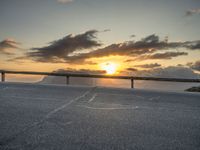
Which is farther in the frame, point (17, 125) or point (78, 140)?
point (17, 125)

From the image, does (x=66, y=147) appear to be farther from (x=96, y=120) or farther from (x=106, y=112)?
(x=106, y=112)

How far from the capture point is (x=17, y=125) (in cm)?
577

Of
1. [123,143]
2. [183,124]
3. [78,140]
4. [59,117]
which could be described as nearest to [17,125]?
[59,117]

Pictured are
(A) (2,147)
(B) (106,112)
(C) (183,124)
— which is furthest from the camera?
(B) (106,112)

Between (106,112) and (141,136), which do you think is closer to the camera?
(141,136)

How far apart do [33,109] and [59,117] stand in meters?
1.35

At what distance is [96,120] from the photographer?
20.8 feet

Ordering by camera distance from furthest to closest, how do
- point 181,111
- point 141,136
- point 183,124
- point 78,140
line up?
point 181,111
point 183,124
point 141,136
point 78,140

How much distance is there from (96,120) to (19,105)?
3.06m

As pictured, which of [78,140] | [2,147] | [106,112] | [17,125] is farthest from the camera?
[106,112]

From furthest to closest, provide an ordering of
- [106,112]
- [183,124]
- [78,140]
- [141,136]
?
[106,112]
[183,124]
[141,136]
[78,140]

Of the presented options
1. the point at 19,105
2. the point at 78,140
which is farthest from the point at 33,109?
the point at 78,140

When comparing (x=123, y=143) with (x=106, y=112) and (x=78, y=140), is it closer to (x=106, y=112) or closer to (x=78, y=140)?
(x=78, y=140)

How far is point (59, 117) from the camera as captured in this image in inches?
259
